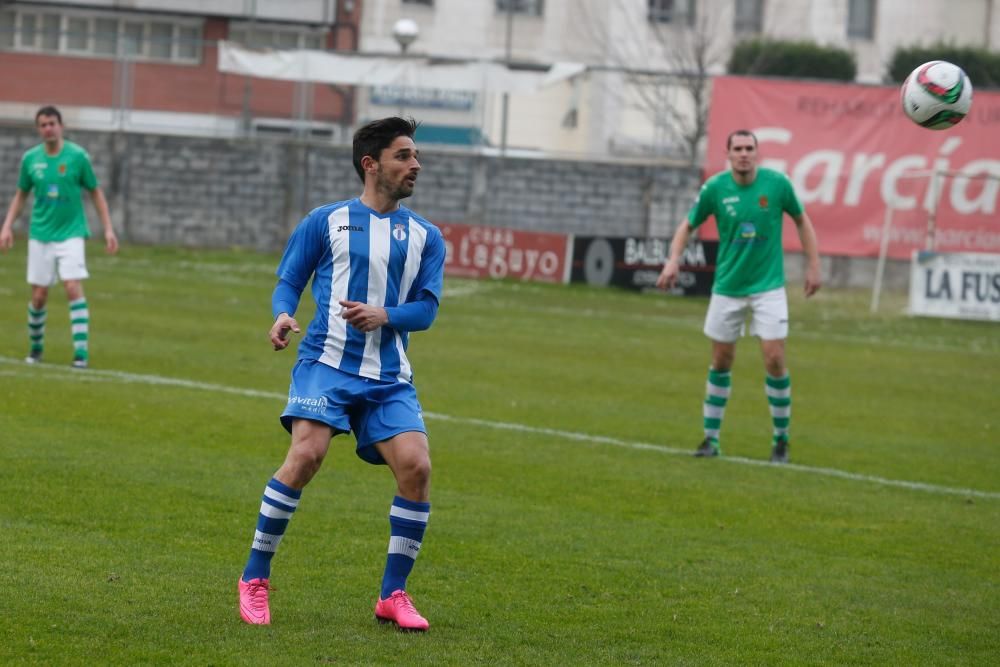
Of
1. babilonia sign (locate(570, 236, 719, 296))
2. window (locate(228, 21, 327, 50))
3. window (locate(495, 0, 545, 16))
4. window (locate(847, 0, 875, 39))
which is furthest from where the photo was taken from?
window (locate(847, 0, 875, 39))

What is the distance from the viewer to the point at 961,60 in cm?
5081

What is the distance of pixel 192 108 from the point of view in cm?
3312

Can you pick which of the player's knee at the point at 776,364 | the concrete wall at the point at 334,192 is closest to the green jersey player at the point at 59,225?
the player's knee at the point at 776,364

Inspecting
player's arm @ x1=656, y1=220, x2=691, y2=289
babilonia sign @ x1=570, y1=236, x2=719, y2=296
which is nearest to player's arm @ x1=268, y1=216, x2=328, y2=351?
player's arm @ x1=656, y1=220, x2=691, y2=289

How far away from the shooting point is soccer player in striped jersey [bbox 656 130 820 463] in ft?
39.9

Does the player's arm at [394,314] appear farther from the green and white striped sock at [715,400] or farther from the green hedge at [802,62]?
the green hedge at [802,62]

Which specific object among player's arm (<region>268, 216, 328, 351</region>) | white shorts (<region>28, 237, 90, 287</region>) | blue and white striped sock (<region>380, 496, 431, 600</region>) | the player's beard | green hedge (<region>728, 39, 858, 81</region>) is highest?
green hedge (<region>728, 39, 858, 81</region>)

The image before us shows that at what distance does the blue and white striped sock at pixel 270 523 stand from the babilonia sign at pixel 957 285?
2098 centimetres

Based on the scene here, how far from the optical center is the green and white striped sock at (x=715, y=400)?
12.4 m

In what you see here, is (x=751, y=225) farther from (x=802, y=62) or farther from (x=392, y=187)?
(x=802, y=62)

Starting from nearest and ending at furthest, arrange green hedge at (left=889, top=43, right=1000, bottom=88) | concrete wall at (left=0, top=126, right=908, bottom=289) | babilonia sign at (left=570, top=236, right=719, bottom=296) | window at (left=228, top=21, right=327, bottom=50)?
babilonia sign at (left=570, top=236, right=719, bottom=296) → concrete wall at (left=0, top=126, right=908, bottom=289) → window at (left=228, top=21, right=327, bottom=50) → green hedge at (left=889, top=43, right=1000, bottom=88)

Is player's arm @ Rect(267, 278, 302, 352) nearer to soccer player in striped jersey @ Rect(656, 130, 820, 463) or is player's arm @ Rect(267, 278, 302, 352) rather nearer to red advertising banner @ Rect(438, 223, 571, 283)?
soccer player in striped jersey @ Rect(656, 130, 820, 463)

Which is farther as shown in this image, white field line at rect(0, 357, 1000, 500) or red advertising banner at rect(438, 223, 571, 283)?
red advertising banner at rect(438, 223, 571, 283)

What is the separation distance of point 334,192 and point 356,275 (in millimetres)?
26528
